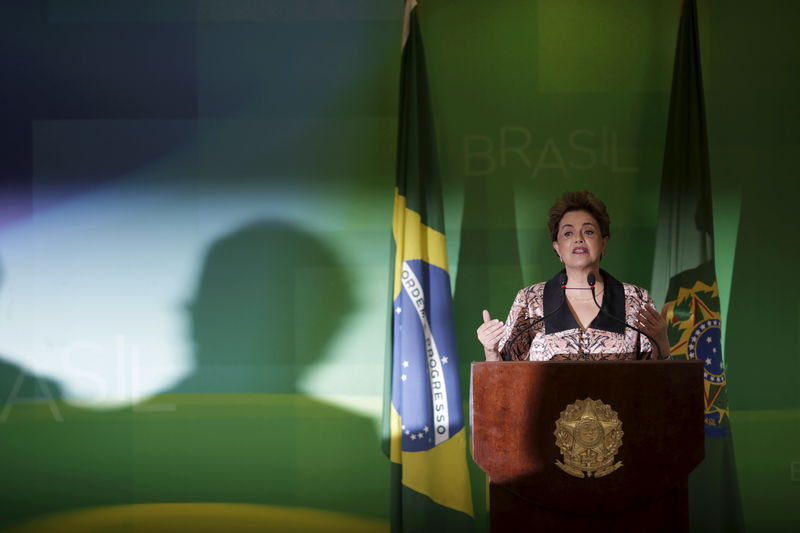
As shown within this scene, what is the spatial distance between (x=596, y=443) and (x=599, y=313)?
1.75 feet

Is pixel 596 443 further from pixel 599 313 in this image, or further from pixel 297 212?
pixel 297 212

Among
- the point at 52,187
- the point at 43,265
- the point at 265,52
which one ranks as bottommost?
the point at 43,265

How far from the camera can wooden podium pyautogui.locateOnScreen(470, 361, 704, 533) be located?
1758mm

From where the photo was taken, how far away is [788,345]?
10.8 ft

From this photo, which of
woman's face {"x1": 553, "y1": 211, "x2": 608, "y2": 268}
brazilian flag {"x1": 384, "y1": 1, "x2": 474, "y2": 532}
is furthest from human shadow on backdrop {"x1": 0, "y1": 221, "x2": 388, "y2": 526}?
woman's face {"x1": 553, "y1": 211, "x2": 608, "y2": 268}

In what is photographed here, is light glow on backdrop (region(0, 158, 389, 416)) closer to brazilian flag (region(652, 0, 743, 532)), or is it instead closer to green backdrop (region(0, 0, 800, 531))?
green backdrop (region(0, 0, 800, 531))

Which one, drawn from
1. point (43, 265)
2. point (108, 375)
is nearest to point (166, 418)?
point (108, 375)

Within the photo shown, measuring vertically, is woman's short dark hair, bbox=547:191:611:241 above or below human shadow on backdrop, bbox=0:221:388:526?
above

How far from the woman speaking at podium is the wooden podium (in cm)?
28

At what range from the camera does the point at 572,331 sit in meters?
2.16

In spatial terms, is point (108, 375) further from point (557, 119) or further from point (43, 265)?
point (557, 119)

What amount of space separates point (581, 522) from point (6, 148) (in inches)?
127

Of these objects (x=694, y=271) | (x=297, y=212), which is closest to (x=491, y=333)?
(x=694, y=271)

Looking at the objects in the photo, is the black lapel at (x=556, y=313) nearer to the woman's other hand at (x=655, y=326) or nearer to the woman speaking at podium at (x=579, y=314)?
the woman speaking at podium at (x=579, y=314)
